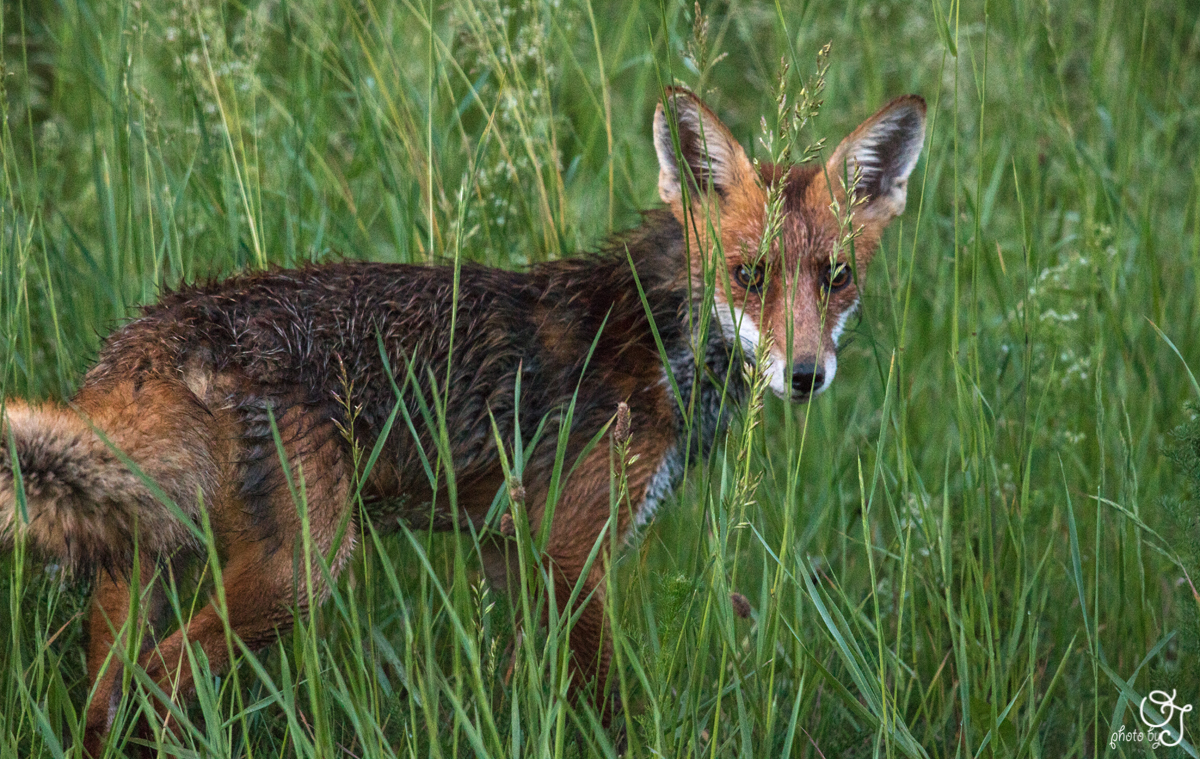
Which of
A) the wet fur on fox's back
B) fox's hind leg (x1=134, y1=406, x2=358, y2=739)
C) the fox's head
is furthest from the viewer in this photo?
the fox's head

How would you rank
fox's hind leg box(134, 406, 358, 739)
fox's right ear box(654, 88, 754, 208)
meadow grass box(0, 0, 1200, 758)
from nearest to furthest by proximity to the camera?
1. meadow grass box(0, 0, 1200, 758)
2. fox's hind leg box(134, 406, 358, 739)
3. fox's right ear box(654, 88, 754, 208)

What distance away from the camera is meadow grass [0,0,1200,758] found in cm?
258

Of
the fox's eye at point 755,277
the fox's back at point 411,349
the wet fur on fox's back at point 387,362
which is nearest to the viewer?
the wet fur on fox's back at point 387,362

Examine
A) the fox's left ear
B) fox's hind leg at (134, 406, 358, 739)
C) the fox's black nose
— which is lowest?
fox's hind leg at (134, 406, 358, 739)

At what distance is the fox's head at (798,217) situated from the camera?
3564 millimetres

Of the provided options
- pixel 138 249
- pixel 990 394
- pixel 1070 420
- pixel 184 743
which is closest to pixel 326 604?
pixel 184 743

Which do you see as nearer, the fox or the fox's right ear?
the fox

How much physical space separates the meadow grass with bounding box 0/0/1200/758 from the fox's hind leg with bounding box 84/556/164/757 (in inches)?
2.7

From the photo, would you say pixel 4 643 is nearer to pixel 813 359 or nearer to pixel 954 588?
pixel 813 359

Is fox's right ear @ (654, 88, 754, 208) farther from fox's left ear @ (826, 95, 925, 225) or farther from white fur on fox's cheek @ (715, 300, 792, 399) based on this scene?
white fur on fox's cheek @ (715, 300, 792, 399)

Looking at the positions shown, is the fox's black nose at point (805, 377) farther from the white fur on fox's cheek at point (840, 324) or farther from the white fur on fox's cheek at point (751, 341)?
the white fur on fox's cheek at point (840, 324)
